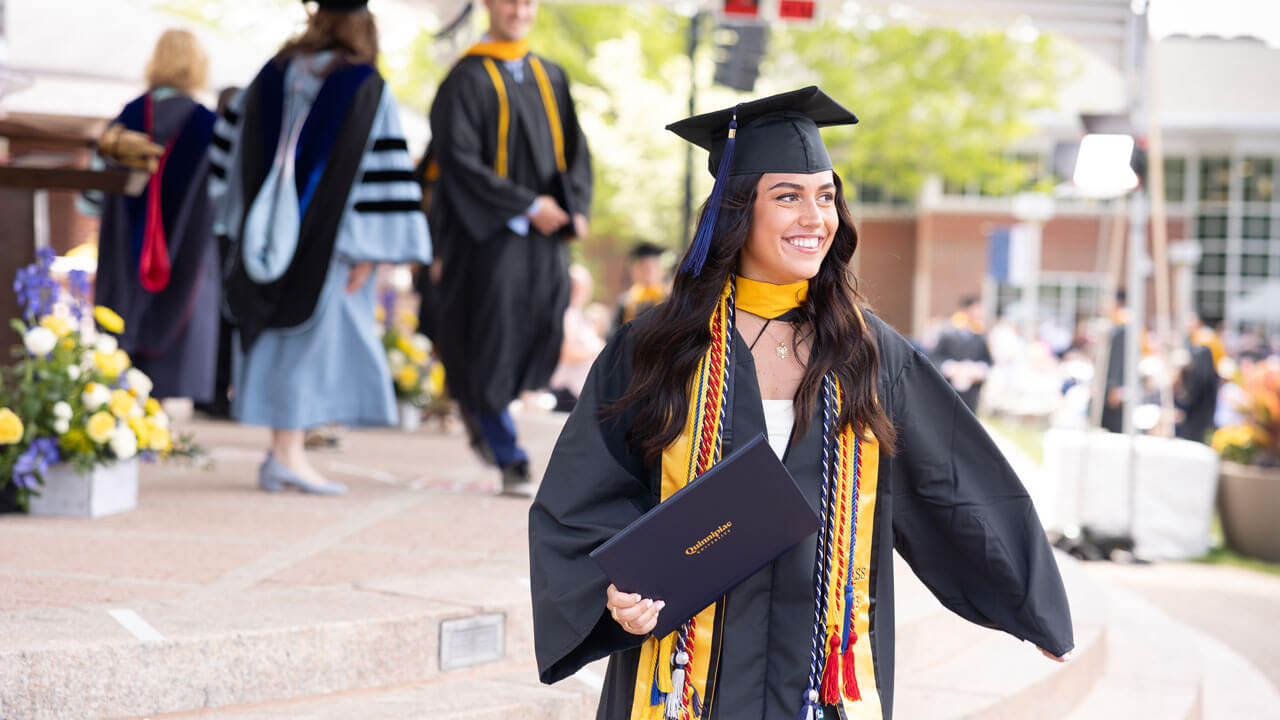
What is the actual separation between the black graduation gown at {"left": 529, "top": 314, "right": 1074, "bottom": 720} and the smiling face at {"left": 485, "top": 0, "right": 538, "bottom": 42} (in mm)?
2838

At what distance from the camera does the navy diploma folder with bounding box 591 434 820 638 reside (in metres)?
1.95

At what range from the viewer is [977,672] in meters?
3.93

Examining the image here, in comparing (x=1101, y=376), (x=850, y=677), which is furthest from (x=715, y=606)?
(x=1101, y=376)

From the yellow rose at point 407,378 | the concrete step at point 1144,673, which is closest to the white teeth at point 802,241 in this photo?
the concrete step at point 1144,673

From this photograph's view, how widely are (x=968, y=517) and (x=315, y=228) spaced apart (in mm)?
3184

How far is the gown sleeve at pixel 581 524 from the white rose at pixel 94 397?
2555 mm

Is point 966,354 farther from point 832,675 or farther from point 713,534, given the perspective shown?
point 713,534

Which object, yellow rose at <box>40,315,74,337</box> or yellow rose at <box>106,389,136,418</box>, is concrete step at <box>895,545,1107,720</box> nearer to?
yellow rose at <box>106,389,136,418</box>

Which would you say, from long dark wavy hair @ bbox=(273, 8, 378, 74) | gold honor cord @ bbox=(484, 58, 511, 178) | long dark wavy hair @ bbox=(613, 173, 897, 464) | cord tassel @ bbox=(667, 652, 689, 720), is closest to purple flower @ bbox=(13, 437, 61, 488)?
long dark wavy hair @ bbox=(273, 8, 378, 74)

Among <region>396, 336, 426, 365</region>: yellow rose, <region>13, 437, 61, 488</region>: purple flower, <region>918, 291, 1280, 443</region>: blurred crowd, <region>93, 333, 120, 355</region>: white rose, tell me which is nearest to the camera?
<region>13, 437, 61, 488</region>: purple flower

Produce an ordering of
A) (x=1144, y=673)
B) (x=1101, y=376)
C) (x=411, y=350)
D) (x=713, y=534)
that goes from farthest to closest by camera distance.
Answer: (x=1101, y=376), (x=411, y=350), (x=1144, y=673), (x=713, y=534)

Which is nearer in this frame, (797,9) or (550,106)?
(550,106)

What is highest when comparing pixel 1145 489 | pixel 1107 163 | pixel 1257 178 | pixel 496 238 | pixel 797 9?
pixel 1257 178

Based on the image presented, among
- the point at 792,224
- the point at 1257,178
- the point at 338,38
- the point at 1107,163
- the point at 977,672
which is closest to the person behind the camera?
the point at 792,224
